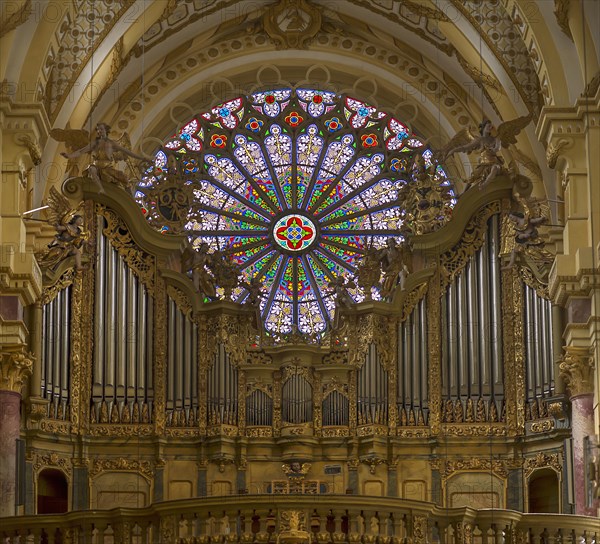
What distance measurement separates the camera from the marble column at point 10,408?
2625cm

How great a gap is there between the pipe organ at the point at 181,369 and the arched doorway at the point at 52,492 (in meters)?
1.78

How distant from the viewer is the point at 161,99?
105ft

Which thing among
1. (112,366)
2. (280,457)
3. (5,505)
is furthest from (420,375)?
(5,505)

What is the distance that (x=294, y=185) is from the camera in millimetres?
31922

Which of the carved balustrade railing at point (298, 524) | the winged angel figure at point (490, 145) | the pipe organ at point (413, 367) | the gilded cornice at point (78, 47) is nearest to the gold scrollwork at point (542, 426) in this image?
the pipe organ at point (413, 367)

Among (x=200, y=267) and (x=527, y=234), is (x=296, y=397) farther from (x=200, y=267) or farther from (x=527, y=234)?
(x=527, y=234)

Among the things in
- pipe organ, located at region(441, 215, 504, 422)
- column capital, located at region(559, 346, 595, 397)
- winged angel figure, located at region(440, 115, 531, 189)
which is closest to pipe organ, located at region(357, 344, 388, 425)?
pipe organ, located at region(441, 215, 504, 422)

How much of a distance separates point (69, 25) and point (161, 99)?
3.74 metres

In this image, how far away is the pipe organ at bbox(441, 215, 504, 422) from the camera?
2852cm

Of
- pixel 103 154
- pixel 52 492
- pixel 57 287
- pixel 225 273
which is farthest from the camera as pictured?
pixel 225 273

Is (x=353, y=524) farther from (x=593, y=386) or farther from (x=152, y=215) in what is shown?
(x=152, y=215)

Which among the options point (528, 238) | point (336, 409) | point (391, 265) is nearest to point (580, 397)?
point (528, 238)

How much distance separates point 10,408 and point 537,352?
294 inches

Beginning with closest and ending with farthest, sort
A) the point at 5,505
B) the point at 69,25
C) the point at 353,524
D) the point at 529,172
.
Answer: the point at 353,524 → the point at 5,505 → the point at 69,25 → the point at 529,172
